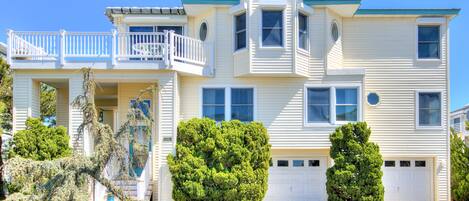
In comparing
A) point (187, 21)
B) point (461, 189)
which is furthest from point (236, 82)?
point (461, 189)

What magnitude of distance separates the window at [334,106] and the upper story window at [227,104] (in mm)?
2142

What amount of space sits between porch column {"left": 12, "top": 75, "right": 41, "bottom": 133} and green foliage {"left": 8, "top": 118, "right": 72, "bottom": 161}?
0.61 meters

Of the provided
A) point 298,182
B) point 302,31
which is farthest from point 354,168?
point 302,31

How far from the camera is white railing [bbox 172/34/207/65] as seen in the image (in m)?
15.2

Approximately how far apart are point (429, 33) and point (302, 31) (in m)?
4.93

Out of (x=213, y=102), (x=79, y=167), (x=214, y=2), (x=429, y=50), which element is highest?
(x=214, y=2)

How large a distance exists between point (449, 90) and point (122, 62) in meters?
11.7

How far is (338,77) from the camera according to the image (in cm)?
1642

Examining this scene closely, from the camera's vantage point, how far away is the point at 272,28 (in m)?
15.9

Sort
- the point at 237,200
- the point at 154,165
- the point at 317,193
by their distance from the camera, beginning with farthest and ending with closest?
the point at 317,193 < the point at 154,165 < the point at 237,200

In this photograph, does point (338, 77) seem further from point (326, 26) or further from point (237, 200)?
point (237, 200)

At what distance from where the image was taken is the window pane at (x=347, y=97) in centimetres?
1639

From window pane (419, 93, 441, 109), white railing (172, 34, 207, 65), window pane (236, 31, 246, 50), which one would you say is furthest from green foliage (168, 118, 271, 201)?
window pane (419, 93, 441, 109)

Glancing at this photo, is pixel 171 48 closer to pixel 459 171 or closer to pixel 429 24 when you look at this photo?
pixel 429 24
